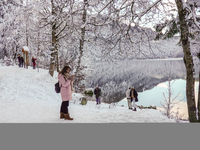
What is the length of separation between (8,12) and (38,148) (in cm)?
1767

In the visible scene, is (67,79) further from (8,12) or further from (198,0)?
(8,12)

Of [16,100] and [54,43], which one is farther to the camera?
[54,43]

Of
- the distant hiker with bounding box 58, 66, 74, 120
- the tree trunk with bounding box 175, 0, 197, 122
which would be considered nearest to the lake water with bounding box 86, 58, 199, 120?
the tree trunk with bounding box 175, 0, 197, 122

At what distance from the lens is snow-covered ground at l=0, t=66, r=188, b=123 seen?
5285mm

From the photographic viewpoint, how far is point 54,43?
414 inches

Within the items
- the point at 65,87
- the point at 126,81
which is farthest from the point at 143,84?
the point at 65,87

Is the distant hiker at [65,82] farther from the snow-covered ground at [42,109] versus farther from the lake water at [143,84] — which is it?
the lake water at [143,84]

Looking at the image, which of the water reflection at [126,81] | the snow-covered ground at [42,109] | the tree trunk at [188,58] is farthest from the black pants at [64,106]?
→ the water reflection at [126,81]

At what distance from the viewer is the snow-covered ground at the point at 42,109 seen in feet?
17.3

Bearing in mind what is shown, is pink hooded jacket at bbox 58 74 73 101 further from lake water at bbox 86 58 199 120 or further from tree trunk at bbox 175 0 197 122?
tree trunk at bbox 175 0 197 122

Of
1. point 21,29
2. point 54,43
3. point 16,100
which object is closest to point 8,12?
point 21,29

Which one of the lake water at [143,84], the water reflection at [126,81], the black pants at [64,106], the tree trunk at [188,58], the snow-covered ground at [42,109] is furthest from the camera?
the water reflection at [126,81]

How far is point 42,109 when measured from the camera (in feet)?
20.9

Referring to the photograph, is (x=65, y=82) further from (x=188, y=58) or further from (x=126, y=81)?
(x=126, y=81)
